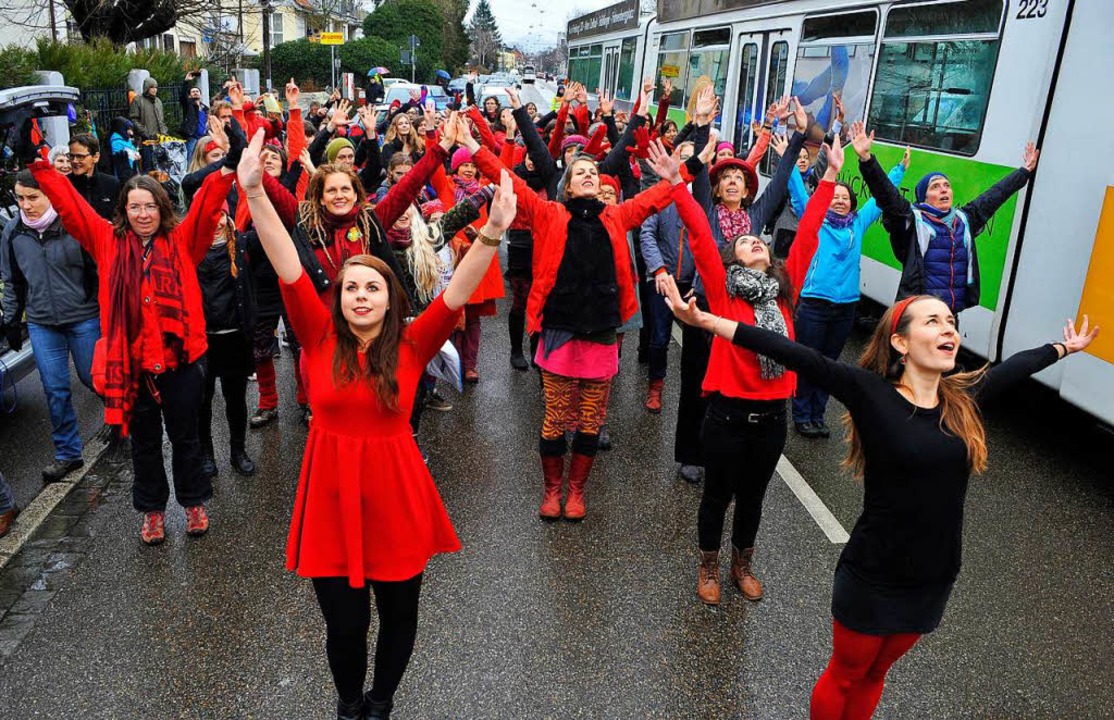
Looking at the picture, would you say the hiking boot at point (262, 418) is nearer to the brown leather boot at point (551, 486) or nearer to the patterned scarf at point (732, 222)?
the brown leather boot at point (551, 486)

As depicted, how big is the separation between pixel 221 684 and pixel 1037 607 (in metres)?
3.75

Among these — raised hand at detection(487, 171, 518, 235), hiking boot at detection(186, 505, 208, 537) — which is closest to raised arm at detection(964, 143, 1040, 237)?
raised hand at detection(487, 171, 518, 235)

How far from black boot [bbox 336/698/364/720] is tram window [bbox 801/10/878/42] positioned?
8.13 meters

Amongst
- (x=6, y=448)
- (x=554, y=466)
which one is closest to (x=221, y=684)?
(x=554, y=466)

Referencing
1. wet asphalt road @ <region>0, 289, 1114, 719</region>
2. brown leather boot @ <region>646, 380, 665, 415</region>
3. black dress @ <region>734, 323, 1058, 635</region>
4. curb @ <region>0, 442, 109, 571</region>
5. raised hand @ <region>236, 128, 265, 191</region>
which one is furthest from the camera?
brown leather boot @ <region>646, 380, 665, 415</region>

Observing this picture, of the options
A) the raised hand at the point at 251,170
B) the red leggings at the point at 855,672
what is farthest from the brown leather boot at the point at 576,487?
the raised hand at the point at 251,170

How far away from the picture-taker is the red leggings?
2883mm

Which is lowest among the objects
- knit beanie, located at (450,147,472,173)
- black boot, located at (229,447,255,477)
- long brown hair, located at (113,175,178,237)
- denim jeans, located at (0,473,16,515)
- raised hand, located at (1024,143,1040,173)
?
black boot, located at (229,447,255,477)

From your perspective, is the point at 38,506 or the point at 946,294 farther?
the point at 946,294

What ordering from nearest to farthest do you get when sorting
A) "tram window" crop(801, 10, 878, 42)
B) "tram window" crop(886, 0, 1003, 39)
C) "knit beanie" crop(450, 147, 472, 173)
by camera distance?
1. "tram window" crop(886, 0, 1003, 39)
2. "knit beanie" crop(450, 147, 472, 173)
3. "tram window" crop(801, 10, 878, 42)

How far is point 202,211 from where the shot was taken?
175 inches

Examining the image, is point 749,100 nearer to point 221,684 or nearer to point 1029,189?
point 1029,189

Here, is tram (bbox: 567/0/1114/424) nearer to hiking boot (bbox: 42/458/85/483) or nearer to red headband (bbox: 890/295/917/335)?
red headband (bbox: 890/295/917/335)

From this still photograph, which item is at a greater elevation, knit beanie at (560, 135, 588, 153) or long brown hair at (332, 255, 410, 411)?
knit beanie at (560, 135, 588, 153)
